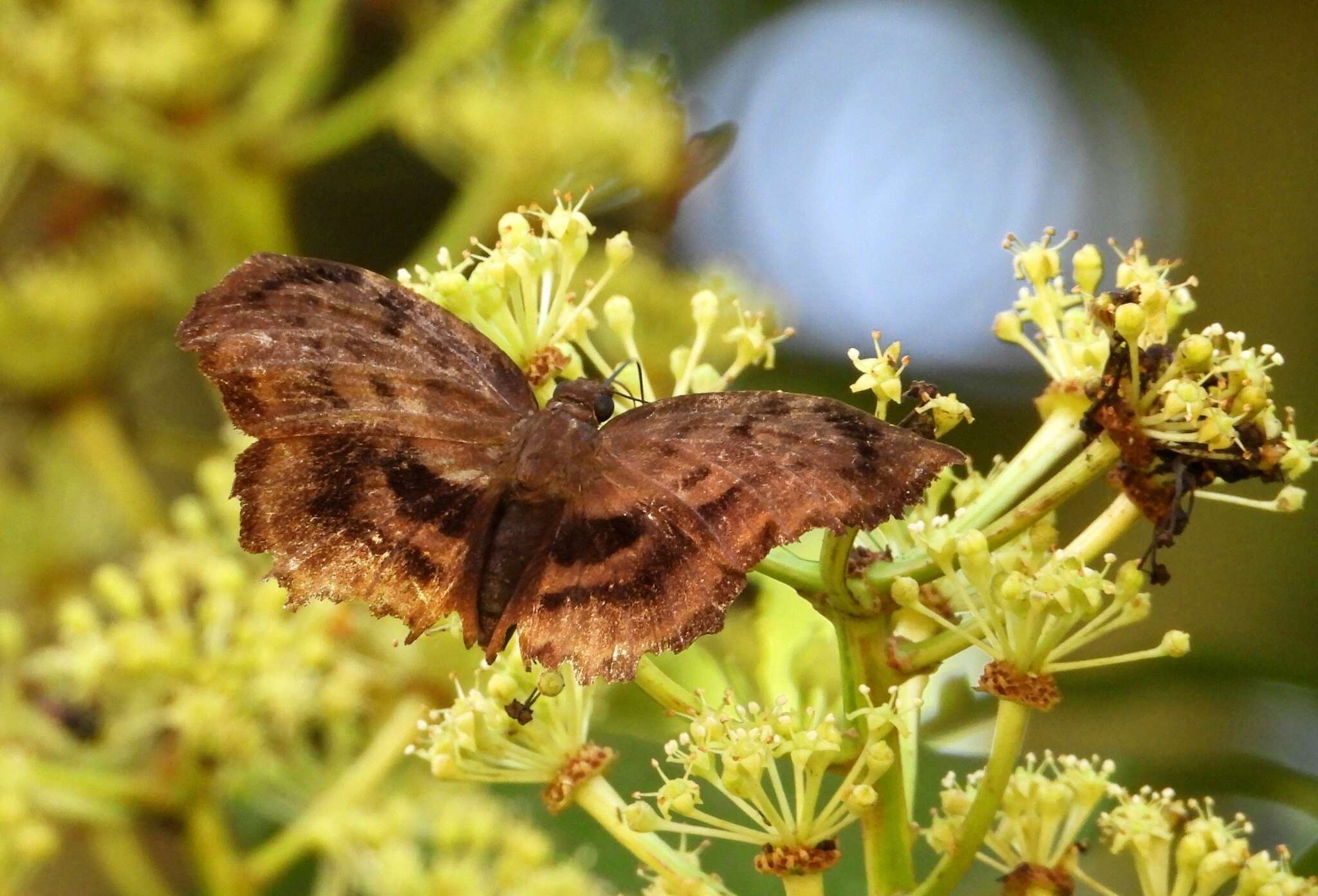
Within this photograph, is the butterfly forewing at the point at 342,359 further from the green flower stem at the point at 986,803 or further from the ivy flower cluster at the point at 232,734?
the ivy flower cluster at the point at 232,734

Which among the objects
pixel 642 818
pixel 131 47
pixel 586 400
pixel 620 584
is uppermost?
pixel 131 47

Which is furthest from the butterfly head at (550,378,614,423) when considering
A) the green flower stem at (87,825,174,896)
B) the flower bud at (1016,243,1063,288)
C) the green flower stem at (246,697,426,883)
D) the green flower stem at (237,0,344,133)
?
the green flower stem at (237,0,344,133)

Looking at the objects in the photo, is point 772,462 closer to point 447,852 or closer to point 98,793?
point 447,852

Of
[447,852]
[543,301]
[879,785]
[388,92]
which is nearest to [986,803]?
[879,785]

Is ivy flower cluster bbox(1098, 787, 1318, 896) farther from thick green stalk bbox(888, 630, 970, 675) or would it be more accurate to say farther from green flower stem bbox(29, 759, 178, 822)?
green flower stem bbox(29, 759, 178, 822)

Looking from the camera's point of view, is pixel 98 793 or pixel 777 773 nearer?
pixel 777 773

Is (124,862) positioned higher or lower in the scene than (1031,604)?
lower

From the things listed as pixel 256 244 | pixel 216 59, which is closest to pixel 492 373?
pixel 256 244
